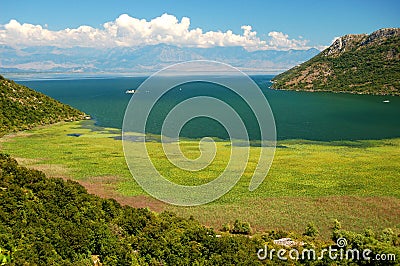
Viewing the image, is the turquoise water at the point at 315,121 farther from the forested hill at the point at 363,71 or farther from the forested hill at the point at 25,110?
the forested hill at the point at 363,71

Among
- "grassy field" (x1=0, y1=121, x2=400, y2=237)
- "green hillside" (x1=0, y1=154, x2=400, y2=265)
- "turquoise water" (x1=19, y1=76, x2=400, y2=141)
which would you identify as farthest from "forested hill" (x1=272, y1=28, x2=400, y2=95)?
"green hillside" (x1=0, y1=154, x2=400, y2=265)

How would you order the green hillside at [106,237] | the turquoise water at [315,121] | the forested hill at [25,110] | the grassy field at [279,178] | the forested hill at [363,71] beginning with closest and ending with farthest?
the green hillside at [106,237] < the grassy field at [279,178] < the turquoise water at [315,121] < the forested hill at [25,110] < the forested hill at [363,71]

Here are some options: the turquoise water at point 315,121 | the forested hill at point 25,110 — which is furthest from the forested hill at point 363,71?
the forested hill at point 25,110

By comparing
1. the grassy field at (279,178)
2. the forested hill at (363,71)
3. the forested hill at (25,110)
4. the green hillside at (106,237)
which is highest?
the forested hill at (363,71)

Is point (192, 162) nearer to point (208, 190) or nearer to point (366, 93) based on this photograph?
point (208, 190)

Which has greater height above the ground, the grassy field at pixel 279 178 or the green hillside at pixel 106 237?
the green hillside at pixel 106 237

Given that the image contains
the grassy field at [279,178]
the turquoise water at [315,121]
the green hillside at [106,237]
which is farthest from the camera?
the turquoise water at [315,121]

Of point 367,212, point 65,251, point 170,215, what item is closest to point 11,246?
point 65,251
